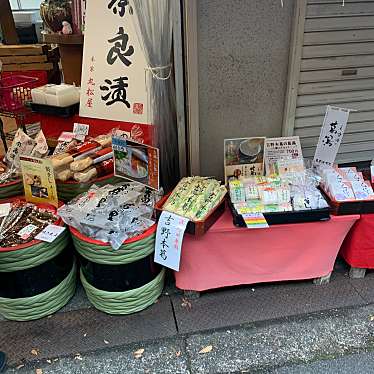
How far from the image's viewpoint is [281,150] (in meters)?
3.03

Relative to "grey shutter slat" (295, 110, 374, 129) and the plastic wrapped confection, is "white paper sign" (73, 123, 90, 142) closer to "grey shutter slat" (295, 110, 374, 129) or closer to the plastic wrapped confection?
the plastic wrapped confection

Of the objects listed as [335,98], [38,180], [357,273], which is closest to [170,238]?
[38,180]

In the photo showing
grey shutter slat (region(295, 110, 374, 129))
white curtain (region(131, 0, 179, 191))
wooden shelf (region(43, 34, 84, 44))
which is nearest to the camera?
white curtain (region(131, 0, 179, 191))

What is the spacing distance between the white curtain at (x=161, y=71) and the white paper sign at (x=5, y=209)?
1.29 meters

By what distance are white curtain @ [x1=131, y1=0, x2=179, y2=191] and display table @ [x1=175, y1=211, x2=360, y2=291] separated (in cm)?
84

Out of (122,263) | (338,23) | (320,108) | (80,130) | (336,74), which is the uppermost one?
(338,23)

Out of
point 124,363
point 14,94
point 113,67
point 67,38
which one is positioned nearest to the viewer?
point 124,363

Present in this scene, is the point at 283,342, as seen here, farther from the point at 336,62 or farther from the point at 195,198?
the point at 336,62

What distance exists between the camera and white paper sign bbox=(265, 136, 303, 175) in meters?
3.01

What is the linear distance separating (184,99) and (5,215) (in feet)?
5.44

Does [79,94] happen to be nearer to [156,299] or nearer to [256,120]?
[256,120]

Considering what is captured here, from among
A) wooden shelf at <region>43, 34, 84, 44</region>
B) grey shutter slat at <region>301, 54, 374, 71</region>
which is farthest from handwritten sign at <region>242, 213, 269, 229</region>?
wooden shelf at <region>43, 34, 84, 44</region>

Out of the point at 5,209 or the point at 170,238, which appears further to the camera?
the point at 5,209

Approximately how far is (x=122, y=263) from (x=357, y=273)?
1945mm
